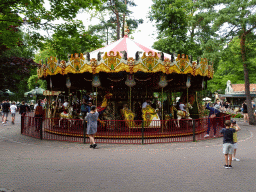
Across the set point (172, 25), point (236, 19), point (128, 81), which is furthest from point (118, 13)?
point (128, 81)

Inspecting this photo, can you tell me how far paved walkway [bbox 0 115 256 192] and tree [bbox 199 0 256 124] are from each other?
11009 millimetres

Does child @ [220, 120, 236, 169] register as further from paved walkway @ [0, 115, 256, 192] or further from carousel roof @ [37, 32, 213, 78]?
carousel roof @ [37, 32, 213, 78]

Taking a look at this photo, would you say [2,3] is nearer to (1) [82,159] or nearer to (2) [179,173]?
(1) [82,159]

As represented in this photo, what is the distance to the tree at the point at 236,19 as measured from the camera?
17.1m

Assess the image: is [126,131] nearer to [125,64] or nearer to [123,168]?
[125,64]

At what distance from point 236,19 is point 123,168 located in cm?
1562

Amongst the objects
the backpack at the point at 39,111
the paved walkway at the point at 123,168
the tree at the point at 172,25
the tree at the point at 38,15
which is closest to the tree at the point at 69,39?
the tree at the point at 38,15

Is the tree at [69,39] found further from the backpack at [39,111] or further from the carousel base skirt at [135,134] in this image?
the carousel base skirt at [135,134]

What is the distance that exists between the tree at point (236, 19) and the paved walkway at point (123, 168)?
11009mm

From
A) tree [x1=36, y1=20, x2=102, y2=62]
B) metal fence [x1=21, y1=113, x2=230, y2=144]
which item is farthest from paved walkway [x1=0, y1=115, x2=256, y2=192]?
tree [x1=36, y1=20, x2=102, y2=62]

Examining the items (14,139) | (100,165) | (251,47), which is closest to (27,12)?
(14,139)

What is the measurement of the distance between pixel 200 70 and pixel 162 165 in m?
7.81

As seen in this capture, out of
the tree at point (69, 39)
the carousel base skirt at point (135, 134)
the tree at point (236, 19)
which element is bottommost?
the carousel base skirt at point (135, 134)

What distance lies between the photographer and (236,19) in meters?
17.4
